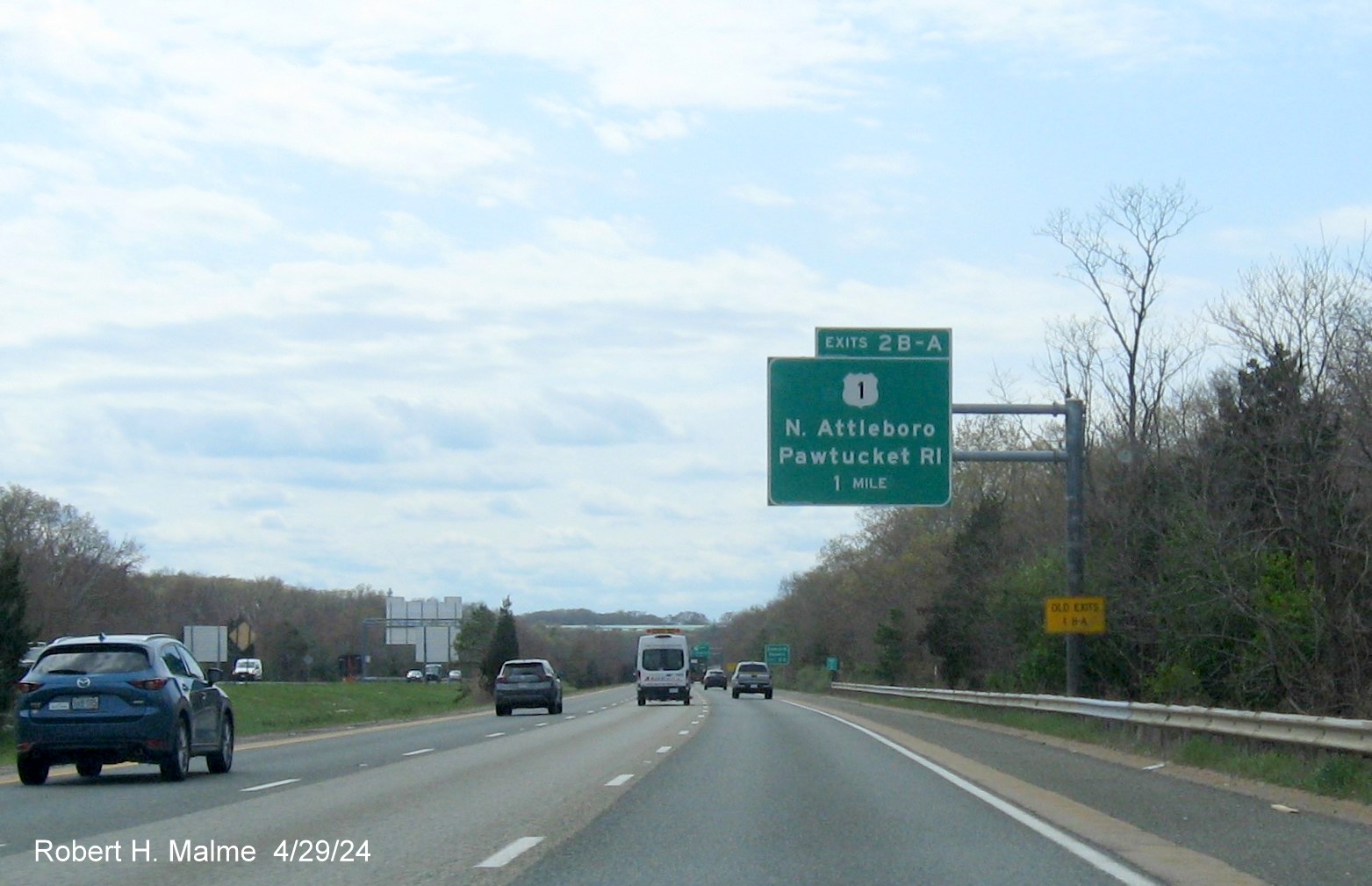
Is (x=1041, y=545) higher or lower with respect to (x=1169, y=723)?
higher

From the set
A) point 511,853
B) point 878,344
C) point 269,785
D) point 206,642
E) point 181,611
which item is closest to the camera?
point 511,853

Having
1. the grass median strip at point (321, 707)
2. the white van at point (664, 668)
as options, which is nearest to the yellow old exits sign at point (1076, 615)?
the grass median strip at point (321, 707)

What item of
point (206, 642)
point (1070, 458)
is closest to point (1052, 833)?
point (1070, 458)

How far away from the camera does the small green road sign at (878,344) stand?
28812mm

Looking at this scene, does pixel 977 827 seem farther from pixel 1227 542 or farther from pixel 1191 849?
pixel 1227 542

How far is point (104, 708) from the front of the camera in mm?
17828

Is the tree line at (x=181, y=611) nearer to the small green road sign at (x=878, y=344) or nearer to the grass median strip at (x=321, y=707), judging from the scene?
the grass median strip at (x=321, y=707)

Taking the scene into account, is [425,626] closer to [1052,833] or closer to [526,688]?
[526,688]

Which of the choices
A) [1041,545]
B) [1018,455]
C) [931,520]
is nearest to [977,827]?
[1018,455]

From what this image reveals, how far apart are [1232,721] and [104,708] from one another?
13.4m

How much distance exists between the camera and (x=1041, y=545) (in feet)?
175

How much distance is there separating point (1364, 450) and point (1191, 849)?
15211 mm

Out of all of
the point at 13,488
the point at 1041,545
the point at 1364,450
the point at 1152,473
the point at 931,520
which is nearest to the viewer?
the point at 1364,450

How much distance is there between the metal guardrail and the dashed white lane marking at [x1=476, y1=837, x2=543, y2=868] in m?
8.14
